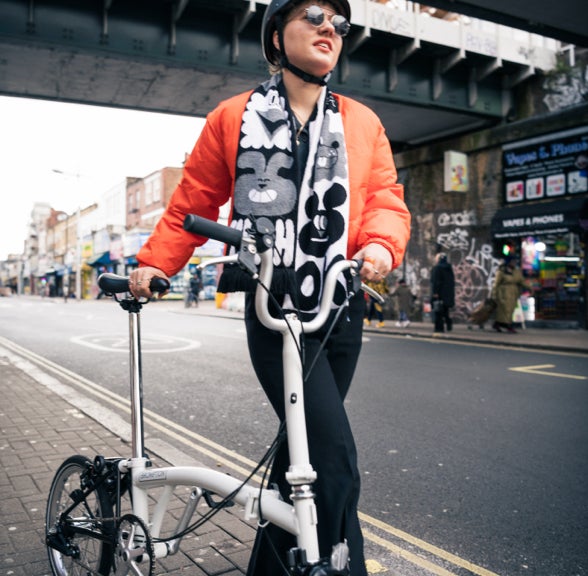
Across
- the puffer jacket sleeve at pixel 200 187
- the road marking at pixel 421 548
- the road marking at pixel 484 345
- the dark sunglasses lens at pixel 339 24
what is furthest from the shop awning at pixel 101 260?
the dark sunglasses lens at pixel 339 24

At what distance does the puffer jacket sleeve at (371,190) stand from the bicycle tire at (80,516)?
133 cm

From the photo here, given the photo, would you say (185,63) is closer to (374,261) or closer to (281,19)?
(281,19)

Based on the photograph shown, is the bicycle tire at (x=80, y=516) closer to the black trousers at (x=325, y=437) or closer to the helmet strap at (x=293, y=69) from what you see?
the black trousers at (x=325, y=437)

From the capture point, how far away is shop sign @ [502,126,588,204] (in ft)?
49.2

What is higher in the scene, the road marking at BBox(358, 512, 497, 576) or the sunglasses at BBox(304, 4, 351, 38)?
the sunglasses at BBox(304, 4, 351, 38)

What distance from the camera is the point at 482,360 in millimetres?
9805

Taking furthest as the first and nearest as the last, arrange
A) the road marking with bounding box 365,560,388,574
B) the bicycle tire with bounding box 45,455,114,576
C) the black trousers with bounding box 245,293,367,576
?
1. the road marking with bounding box 365,560,388,574
2. the bicycle tire with bounding box 45,455,114,576
3. the black trousers with bounding box 245,293,367,576

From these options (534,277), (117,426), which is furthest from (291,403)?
(534,277)

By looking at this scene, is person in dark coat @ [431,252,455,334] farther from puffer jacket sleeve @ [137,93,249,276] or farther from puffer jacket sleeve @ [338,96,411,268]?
puffer jacket sleeve @ [137,93,249,276]

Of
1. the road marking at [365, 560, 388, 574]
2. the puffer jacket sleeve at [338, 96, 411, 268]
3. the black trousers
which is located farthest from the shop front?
the black trousers

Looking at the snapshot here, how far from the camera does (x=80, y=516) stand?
239cm

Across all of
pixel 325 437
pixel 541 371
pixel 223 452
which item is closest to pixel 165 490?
pixel 325 437

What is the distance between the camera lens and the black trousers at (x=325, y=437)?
5.41 ft

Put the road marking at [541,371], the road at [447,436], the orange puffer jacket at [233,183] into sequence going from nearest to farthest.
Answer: the orange puffer jacket at [233,183] < the road at [447,436] < the road marking at [541,371]
